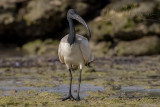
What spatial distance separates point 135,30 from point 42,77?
9799 mm

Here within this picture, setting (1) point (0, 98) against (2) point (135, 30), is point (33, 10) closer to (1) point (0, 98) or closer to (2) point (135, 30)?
(2) point (135, 30)

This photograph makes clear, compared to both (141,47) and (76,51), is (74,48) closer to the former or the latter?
(76,51)

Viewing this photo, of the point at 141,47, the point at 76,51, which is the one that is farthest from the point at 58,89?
the point at 141,47

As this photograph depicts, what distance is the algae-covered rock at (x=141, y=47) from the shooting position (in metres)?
20.2

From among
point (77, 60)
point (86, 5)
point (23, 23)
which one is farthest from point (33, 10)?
point (77, 60)

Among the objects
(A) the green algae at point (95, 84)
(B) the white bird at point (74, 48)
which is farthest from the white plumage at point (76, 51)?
(A) the green algae at point (95, 84)

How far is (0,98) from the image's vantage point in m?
8.11

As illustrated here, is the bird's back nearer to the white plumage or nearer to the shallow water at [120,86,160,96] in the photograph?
the white plumage

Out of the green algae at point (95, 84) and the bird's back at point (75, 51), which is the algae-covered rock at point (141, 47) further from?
the bird's back at point (75, 51)

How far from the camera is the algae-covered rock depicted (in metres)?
20.2

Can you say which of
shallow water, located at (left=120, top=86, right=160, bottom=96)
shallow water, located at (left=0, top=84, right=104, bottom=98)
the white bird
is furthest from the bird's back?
shallow water, located at (left=120, top=86, right=160, bottom=96)

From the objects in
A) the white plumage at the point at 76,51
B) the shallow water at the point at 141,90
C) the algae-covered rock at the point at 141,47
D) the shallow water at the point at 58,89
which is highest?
the white plumage at the point at 76,51

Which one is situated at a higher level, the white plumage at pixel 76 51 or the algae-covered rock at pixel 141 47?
the white plumage at pixel 76 51

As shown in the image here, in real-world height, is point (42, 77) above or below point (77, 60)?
below
